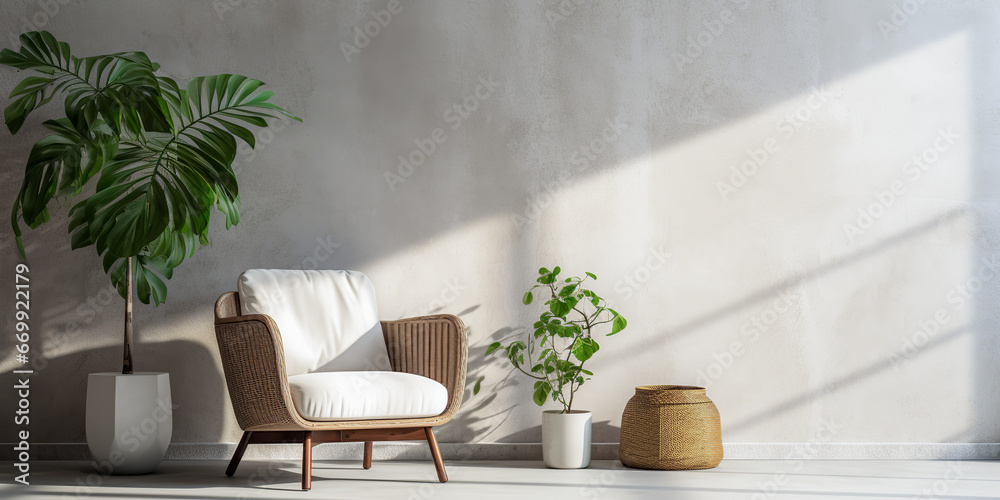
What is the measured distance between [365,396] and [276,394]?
28 centimetres

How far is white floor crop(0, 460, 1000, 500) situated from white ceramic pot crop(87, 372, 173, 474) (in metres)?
0.06

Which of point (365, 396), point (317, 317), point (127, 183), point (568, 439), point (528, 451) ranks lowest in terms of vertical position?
point (528, 451)

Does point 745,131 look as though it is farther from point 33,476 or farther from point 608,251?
point 33,476

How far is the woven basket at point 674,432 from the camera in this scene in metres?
2.80

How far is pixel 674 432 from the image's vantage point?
280 centimetres

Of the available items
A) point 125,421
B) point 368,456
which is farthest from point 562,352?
point 125,421

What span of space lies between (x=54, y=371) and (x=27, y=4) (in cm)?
161

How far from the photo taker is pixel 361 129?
10.7 ft

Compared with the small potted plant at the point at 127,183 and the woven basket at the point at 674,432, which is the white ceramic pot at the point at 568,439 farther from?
the small potted plant at the point at 127,183

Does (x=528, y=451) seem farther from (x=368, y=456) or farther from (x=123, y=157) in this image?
(x=123, y=157)

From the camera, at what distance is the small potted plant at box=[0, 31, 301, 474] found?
2.50 meters

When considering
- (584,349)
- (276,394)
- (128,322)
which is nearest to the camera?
(276,394)

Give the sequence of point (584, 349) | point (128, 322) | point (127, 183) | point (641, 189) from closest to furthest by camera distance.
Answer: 1. point (127, 183)
2. point (128, 322)
3. point (584, 349)
4. point (641, 189)

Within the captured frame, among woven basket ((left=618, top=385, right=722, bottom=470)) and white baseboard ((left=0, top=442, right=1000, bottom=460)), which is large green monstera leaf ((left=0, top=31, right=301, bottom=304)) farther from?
woven basket ((left=618, top=385, right=722, bottom=470))
